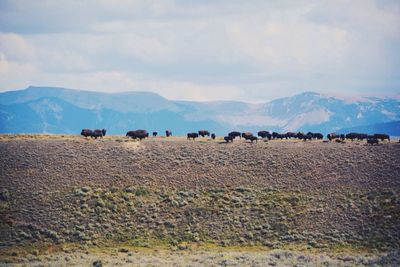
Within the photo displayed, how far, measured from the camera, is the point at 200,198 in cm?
6869

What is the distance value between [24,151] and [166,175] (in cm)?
1968

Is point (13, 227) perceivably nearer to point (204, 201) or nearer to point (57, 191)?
point (57, 191)

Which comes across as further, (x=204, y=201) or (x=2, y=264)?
(x=204, y=201)

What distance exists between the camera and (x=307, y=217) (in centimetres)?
6494

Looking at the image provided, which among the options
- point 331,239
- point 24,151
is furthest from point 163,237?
point 24,151

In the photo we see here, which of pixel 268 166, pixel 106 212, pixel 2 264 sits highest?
pixel 268 166

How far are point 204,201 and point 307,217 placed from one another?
1211 cm

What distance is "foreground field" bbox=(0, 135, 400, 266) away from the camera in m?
60.7

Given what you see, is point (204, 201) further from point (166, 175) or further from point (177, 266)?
point (177, 266)

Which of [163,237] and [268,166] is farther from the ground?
[268,166]

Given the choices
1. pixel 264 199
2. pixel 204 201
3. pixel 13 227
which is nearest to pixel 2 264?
pixel 13 227

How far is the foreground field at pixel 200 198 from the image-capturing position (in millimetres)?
60719

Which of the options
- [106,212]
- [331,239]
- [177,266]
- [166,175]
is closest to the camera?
[177,266]

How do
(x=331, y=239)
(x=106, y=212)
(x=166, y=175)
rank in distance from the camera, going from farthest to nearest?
1. (x=166, y=175)
2. (x=106, y=212)
3. (x=331, y=239)
